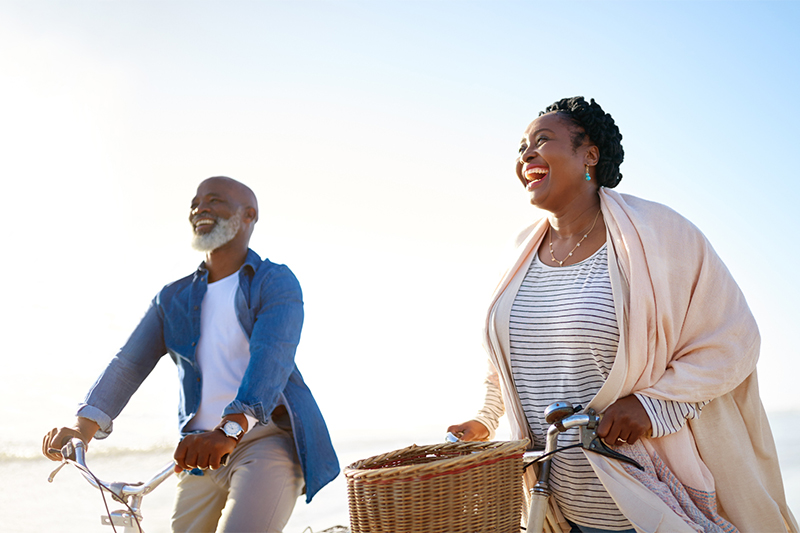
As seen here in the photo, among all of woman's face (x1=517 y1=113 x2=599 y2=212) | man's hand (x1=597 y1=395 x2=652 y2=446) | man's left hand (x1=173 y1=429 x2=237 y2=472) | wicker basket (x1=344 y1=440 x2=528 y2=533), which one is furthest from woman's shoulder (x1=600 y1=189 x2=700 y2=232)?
man's left hand (x1=173 y1=429 x2=237 y2=472)

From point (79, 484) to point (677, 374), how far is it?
26.3ft

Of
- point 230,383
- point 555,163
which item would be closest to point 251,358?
point 230,383

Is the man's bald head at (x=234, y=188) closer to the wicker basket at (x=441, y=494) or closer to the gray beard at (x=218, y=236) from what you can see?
the gray beard at (x=218, y=236)

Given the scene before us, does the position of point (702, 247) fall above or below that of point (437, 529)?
above

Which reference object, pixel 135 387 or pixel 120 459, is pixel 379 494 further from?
pixel 120 459

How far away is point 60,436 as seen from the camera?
2.94 metres

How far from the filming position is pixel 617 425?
8.26 ft

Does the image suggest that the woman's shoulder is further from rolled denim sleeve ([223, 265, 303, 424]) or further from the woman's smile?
rolled denim sleeve ([223, 265, 303, 424])

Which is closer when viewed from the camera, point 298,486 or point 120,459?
point 298,486

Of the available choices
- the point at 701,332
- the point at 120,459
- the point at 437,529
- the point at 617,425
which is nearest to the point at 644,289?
the point at 701,332

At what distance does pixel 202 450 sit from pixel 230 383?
1.86ft

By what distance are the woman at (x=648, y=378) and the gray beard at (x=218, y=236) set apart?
1.32 metres

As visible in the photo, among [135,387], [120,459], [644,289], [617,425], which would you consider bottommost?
[120,459]

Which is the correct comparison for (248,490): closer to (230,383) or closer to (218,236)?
(230,383)
